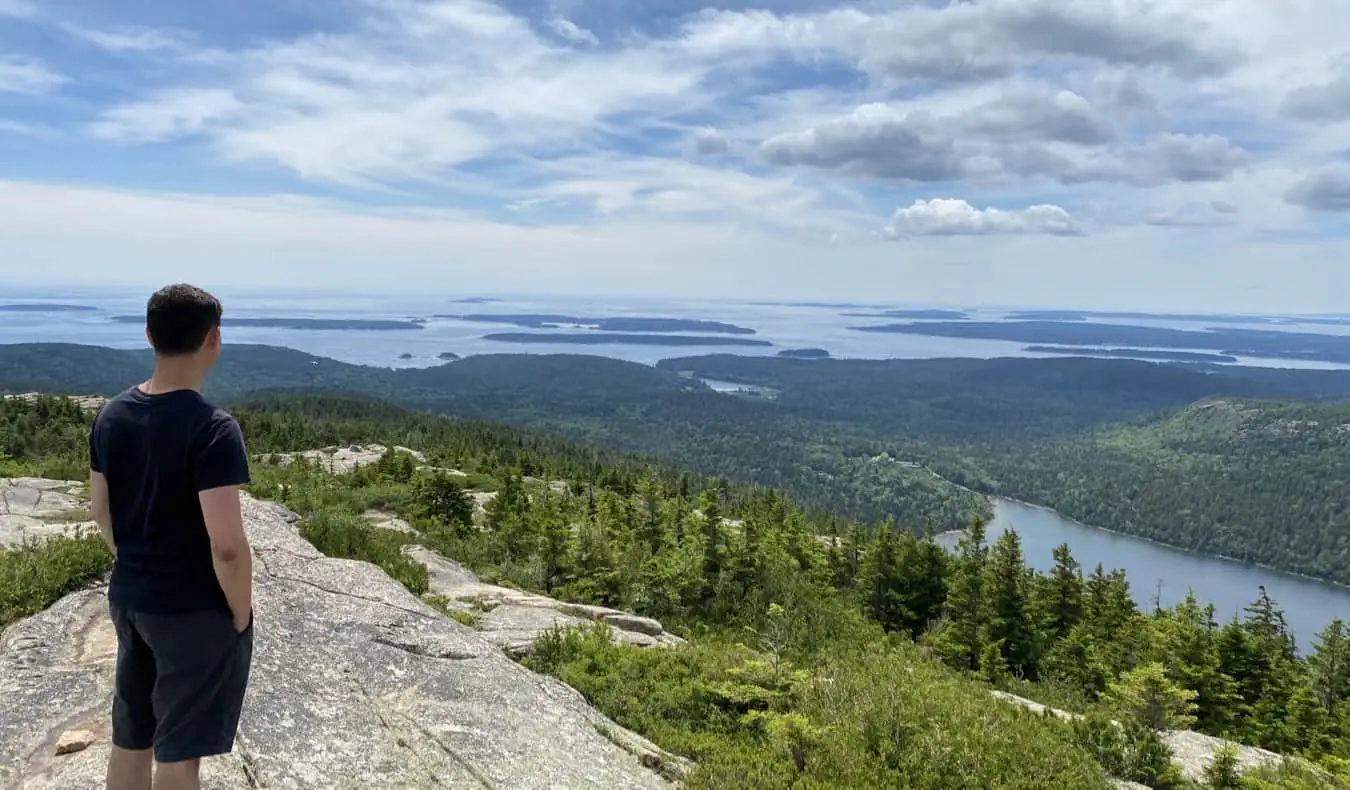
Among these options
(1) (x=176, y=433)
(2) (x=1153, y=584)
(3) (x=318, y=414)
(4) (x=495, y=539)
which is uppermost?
(1) (x=176, y=433)

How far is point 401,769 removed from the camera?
6.31m

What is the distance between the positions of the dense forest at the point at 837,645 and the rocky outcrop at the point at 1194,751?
0.55 meters

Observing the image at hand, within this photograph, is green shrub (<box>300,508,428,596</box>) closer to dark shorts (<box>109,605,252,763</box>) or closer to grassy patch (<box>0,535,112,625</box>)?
grassy patch (<box>0,535,112,625</box>)

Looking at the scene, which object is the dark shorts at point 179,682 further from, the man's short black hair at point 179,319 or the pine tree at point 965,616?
the pine tree at point 965,616

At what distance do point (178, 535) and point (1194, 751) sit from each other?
18.5 metres

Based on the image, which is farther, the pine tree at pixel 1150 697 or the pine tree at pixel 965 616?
the pine tree at pixel 965 616

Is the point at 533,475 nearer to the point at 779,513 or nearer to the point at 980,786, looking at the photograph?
the point at 779,513

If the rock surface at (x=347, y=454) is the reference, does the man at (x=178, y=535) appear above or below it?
above

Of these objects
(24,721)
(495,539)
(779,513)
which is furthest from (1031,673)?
(24,721)

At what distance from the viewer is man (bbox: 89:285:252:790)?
13.3 feet

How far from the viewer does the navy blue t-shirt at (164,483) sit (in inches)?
159

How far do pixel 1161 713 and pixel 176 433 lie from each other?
15.8 metres

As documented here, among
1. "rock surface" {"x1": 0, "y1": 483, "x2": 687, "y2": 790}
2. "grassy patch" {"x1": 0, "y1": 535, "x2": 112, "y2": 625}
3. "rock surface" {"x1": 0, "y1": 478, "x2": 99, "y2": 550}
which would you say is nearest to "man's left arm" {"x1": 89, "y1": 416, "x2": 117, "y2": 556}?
"rock surface" {"x1": 0, "y1": 483, "x2": 687, "y2": 790}

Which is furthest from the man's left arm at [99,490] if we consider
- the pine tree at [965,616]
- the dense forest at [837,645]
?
the pine tree at [965,616]
